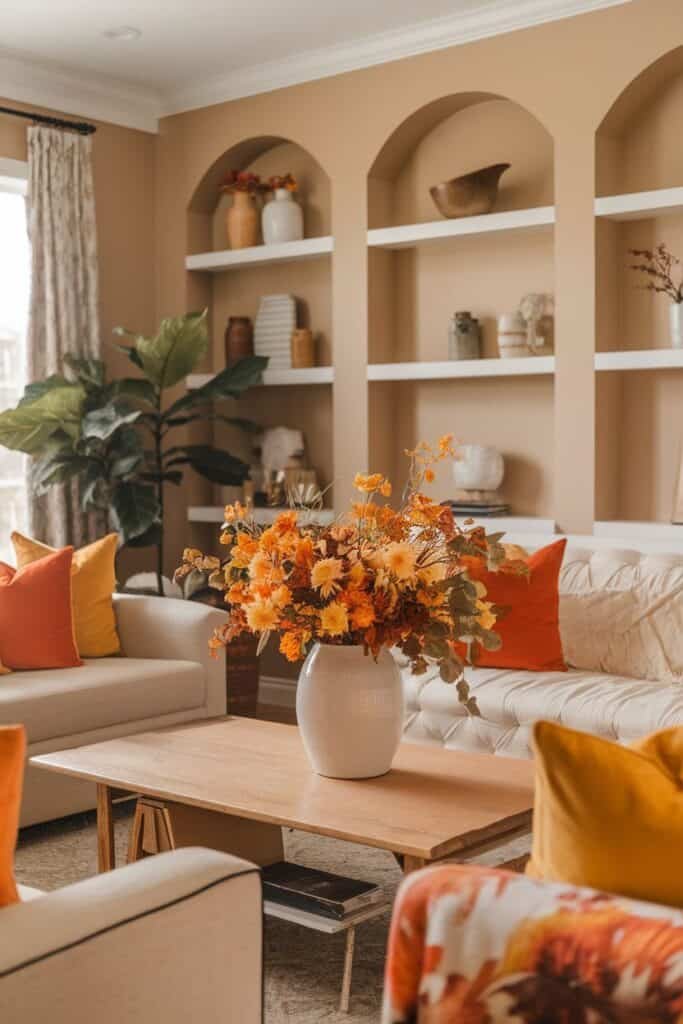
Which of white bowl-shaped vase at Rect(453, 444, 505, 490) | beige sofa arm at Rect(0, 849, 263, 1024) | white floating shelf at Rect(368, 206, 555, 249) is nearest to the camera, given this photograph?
beige sofa arm at Rect(0, 849, 263, 1024)

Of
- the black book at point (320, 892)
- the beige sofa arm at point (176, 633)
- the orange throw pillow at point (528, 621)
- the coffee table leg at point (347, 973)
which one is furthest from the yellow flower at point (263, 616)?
the beige sofa arm at point (176, 633)

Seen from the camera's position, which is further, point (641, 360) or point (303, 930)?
point (641, 360)

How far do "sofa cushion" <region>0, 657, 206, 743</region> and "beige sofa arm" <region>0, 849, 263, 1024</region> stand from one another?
2105mm

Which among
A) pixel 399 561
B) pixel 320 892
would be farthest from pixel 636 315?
pixel 320 892

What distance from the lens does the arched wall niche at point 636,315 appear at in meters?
4.98

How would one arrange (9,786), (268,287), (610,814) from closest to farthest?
(610,814) → (9,786) → (268,287)

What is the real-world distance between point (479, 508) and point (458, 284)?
1056mm

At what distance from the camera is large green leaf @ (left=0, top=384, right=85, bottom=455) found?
5.52m

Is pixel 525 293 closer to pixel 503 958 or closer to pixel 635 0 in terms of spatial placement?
pixel 635 0

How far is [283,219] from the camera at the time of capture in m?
6.01

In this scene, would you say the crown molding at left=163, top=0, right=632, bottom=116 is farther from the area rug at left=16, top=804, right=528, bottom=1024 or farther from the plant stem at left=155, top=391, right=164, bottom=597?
the area rug at left=16, top=804, right=528, bottom=1024

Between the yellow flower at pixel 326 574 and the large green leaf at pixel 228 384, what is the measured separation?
10.0 feet

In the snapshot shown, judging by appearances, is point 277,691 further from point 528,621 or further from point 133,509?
point 528,621

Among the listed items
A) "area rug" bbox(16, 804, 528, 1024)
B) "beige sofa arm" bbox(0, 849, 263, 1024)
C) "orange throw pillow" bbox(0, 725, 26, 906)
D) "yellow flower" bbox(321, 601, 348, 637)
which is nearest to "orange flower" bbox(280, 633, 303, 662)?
"yellow flower" bbox(321, 601, 348, 637)
